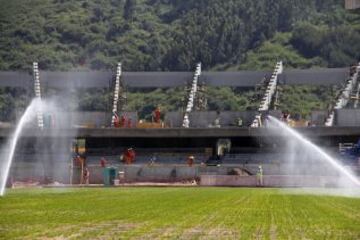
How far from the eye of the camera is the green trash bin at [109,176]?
223ft

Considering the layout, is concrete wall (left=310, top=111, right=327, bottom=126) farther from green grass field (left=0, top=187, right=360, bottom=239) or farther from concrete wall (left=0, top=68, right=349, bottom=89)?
green grass field (left=0, top=187, right=360, bottom=239)

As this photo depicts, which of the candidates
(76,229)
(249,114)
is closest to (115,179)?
(249,114)

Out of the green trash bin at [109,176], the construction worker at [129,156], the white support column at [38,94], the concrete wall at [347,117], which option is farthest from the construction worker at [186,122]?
the green trash bin at [109,176]

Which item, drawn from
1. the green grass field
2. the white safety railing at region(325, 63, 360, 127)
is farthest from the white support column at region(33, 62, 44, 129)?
the green grass field

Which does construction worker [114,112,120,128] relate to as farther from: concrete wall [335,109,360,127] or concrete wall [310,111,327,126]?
concrete wall [335,109,360,127]

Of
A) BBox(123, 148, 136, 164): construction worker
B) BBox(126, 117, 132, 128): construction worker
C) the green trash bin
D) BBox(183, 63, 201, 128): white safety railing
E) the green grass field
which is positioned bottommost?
the green trash bin

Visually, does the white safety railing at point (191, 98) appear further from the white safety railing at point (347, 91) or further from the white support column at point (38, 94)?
the white safety railing at point (347, 91)

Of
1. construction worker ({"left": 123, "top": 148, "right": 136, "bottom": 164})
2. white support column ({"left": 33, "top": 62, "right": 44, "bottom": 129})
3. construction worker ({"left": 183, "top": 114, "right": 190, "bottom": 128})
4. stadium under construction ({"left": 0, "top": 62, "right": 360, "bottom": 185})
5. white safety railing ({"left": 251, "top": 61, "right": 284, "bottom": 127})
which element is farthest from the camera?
white safety railing ({"left": 251, "top": 61, "right": 284, "bottom": 127})

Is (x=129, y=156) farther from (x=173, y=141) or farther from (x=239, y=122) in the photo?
(x=239, y=122)

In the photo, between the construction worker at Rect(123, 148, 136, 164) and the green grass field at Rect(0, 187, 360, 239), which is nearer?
the green grass field at Rect(0, 187, 360, 239)

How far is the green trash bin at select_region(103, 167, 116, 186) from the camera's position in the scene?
2672 inches

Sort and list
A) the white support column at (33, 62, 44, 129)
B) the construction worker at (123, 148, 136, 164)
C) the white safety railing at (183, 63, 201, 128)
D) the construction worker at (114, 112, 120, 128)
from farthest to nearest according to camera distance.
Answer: the white safety railing at (183, 63, 201, 128), the construction worker at (114, 112, 120, 128), the white support column at (33, 62, 44, 129), the construction worker at (123, 148, 136, 164)

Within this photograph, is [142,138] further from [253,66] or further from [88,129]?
[253,66]

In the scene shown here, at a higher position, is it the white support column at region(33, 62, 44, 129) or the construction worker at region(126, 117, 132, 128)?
the white support column at region(33, 62, 44, 129)
